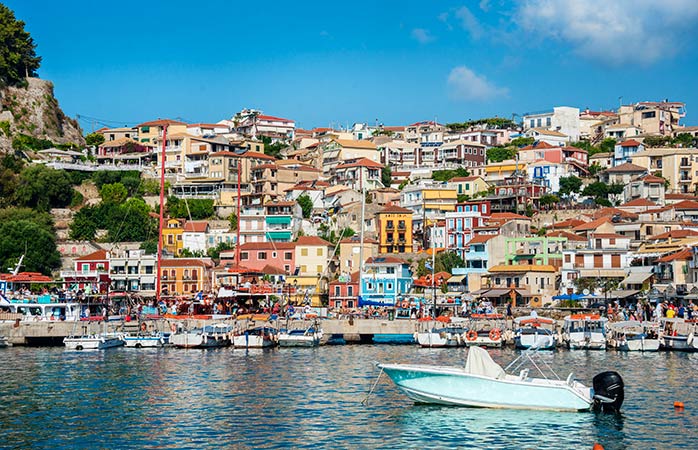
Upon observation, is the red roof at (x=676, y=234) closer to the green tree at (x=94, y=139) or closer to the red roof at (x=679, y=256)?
the red roof at (x=679, y=256)

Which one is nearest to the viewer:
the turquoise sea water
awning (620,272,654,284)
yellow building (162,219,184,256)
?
the turquoise sea water

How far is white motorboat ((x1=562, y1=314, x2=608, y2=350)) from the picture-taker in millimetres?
57906

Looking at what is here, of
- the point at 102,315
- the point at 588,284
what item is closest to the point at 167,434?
the point at 102,315

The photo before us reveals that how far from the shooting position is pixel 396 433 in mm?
30016

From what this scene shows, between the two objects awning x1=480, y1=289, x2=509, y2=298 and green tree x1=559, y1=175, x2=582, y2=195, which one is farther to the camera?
green tree x1=559, y1=175, x2=582, y2=195

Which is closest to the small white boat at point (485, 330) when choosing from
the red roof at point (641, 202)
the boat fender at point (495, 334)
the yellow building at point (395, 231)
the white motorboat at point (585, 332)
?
the boat fender at point (495, 334)

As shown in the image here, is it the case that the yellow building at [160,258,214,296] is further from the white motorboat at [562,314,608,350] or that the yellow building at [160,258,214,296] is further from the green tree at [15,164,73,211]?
the white motorboat at [562,314,608,350]

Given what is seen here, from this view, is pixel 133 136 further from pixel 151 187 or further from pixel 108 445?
pixel 108 445

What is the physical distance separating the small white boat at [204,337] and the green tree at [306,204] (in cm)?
4324

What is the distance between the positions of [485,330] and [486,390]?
30072 millimetres

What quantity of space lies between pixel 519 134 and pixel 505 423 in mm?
110114

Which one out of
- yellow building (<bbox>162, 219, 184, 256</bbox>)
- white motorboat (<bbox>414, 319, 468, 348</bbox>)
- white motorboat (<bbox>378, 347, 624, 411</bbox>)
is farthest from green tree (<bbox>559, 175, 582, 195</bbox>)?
white motorboat (<bbox>378, 347, 624, 411</bbox>)

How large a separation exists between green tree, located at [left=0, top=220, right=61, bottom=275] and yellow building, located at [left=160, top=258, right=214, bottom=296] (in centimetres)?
1205

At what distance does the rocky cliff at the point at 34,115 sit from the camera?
383ft
